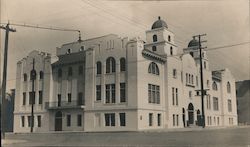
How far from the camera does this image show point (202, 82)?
1744cm

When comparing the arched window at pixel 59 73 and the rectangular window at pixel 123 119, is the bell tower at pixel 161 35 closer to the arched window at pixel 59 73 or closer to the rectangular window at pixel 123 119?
the arched window at pixel 59 73

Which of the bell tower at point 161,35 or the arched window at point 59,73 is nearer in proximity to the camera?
the bell tower at point 161,35

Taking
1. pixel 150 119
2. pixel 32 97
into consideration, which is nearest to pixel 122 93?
pixel 150 119

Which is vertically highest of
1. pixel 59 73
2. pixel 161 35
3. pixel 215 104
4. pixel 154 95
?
pixel 161 35

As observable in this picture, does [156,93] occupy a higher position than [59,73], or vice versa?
[156,93]

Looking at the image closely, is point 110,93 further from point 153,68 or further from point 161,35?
point 161,35

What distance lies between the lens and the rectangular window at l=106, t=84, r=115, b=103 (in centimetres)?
1599

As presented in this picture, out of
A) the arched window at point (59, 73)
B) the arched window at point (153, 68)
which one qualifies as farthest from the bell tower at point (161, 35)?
the arched window at point (59, 73)

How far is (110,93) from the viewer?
1678cm

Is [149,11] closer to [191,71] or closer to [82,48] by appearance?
[82,48]

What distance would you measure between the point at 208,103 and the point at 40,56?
1624 centimetres

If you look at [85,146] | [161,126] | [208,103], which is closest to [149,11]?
[85,146]

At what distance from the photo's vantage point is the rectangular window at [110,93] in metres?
16.0

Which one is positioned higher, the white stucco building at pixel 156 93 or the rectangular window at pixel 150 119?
the white stucco building at pixel 156 93
